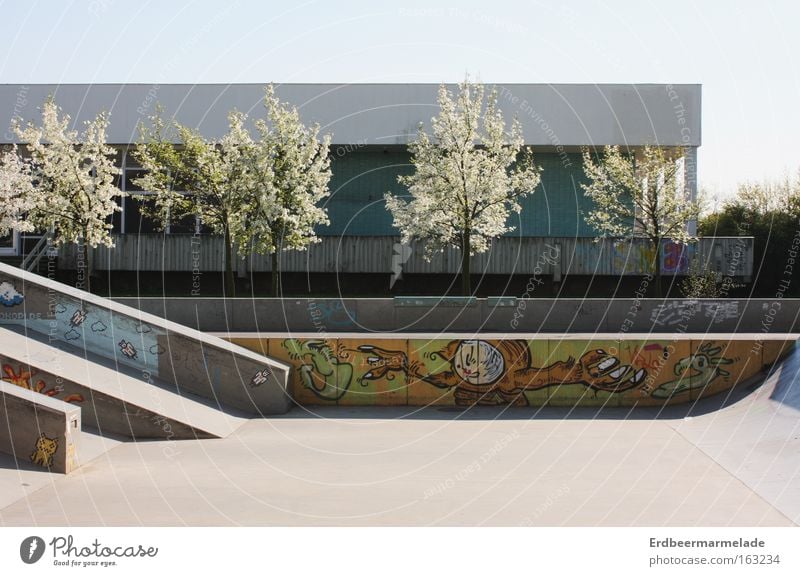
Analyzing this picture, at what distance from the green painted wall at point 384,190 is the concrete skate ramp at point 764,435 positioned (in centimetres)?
2458

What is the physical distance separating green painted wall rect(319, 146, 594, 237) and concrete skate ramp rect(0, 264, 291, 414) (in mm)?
25401

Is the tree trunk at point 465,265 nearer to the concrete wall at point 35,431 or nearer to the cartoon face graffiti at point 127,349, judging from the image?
the cartoon face graffiti at point 127,349

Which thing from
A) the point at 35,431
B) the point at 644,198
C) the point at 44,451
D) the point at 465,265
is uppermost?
the point at 644,198

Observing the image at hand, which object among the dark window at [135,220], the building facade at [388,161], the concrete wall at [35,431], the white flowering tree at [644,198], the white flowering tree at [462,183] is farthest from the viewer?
the dark window at [135,220]

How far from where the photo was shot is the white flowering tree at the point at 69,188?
37938 mm

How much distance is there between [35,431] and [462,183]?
26.9 m

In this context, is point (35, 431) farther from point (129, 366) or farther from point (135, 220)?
point (135, 220)

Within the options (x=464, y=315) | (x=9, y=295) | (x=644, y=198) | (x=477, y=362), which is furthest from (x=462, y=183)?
(x=9, y=295)

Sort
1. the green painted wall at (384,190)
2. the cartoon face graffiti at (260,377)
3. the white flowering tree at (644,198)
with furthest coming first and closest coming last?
the green painted wall at (384,190) → the white flowering tree at (644,198) → the cartoon face graffiti at (260,377)

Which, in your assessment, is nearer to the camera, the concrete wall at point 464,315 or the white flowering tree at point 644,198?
the concrete wall at point 464,315

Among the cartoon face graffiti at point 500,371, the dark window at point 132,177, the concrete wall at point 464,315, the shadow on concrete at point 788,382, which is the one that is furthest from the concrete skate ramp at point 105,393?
the dark window at point 132,177

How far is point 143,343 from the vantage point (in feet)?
63.6

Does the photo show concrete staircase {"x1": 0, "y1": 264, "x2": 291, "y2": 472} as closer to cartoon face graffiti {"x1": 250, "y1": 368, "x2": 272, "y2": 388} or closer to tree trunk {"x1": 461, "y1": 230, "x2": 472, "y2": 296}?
cartoon face graffiti {"x1": 250, "y1": 368, "x2": 272, "y2": 388}

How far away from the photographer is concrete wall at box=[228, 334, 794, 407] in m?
21.8
